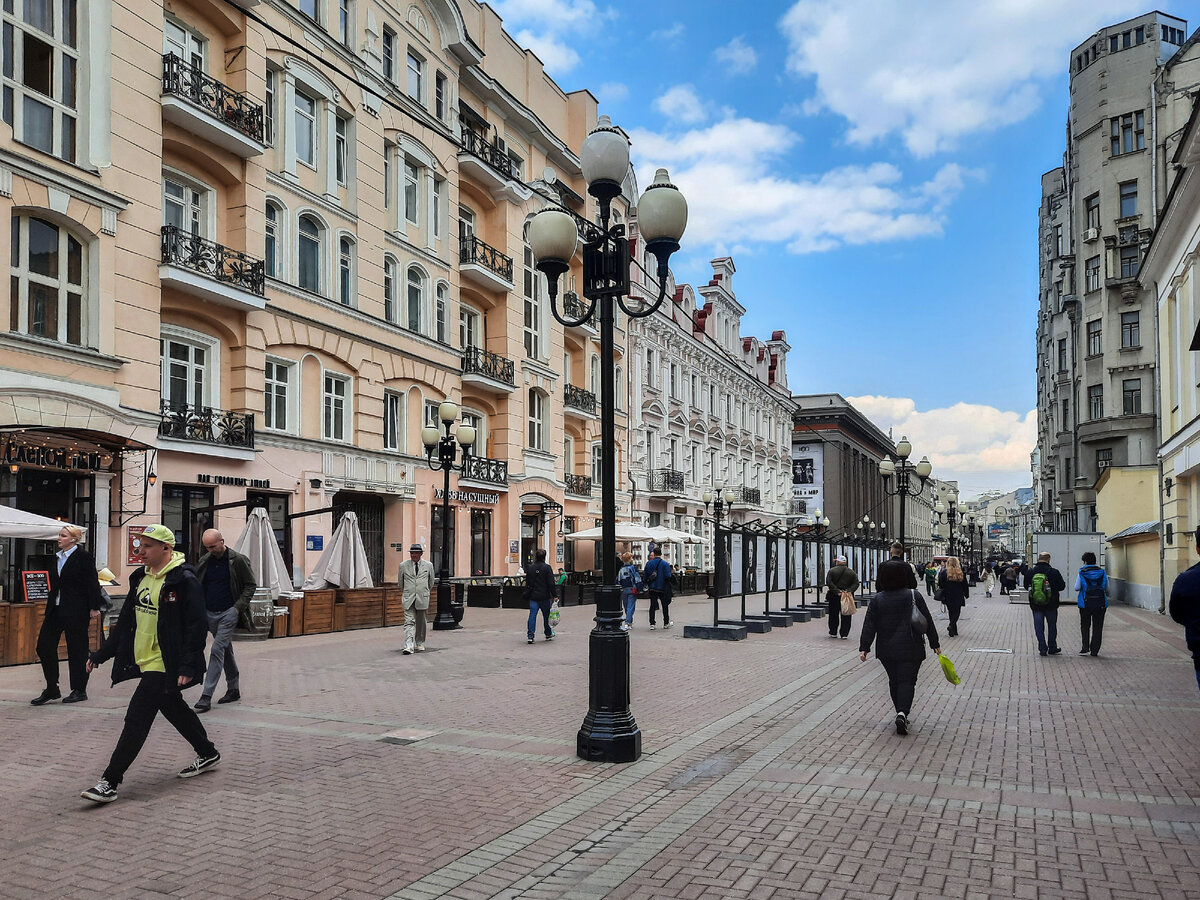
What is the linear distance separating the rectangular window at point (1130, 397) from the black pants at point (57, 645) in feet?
142

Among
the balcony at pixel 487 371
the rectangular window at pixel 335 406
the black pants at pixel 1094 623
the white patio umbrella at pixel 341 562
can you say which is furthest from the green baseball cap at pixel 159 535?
the balcony at pixel 487 371

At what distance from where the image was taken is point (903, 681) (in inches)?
356

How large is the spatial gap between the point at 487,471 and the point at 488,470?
54 millimetres

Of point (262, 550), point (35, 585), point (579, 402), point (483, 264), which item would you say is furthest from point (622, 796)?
point (579, 402)

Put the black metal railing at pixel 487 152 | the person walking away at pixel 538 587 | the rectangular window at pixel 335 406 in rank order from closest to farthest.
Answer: the person walking away at pixel 538 587 → the rectangular window at pixel 335 406 → the black metal railing at pixel 487 152

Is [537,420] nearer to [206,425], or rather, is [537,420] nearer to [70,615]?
[206,425]

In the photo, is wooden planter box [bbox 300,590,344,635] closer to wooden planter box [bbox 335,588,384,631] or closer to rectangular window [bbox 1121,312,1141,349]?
wooden planter box [bbox 335,588,384,631]

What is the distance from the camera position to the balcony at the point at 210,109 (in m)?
19.8

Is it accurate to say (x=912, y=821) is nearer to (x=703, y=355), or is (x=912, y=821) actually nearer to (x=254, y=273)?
(x=254, y=273)

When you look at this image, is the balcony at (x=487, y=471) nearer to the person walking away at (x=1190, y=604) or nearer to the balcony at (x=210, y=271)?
the balcony at (x=210, y=271)

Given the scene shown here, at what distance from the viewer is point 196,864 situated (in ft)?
16.8

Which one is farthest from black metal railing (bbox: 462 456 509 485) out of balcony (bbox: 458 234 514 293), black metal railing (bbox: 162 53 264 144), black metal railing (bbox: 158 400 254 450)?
black metal railing (bbox: 162 53 264 144)

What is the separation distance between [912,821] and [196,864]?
4.16 meters

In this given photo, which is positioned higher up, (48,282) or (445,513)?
(48,282)
